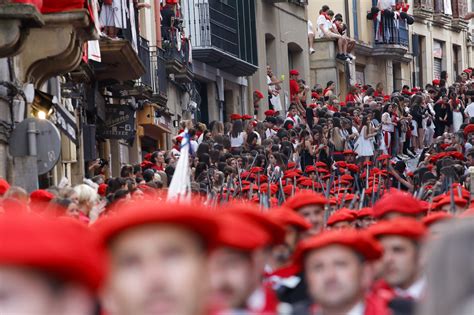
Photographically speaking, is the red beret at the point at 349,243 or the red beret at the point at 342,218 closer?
the red beret at the point at 349,243

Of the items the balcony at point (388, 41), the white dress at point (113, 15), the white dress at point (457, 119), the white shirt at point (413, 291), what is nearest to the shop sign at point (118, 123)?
the white dress at point (113, 15)

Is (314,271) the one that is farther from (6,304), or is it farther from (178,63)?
(178,63)

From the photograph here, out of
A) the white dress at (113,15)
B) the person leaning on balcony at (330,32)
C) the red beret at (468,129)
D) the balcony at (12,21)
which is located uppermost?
the person leaning on balcony at (330,32)

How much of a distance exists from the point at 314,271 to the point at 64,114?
17870mm

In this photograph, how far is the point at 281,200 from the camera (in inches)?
756

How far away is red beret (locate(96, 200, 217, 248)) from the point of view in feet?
13.5

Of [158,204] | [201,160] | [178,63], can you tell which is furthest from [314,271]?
[178,63]

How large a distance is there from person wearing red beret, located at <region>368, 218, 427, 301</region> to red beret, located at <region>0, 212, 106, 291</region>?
2.98 m

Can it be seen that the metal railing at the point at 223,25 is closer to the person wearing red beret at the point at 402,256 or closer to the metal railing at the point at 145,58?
the metal railing at the point at 145,58

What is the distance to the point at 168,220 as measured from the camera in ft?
13.5

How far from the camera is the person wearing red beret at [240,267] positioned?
16.1 feet

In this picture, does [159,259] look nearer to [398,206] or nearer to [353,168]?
[398,206]

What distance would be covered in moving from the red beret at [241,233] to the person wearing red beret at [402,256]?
1095 millimetres

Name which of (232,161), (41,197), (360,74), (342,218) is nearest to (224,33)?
(232,161)
